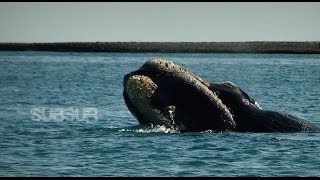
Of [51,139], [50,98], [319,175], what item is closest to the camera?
[319,175]

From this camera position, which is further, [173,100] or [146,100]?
[146,100]

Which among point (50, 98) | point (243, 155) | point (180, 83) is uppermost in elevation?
point (180, 83)

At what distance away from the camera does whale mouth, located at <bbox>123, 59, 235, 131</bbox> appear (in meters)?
22.8

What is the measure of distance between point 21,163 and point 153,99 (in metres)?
4.12

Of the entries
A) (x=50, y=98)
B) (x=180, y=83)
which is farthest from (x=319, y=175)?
(x=50, y=98)

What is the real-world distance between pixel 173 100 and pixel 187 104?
386mm

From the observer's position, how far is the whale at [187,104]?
22.8 meters

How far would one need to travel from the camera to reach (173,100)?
2283cm

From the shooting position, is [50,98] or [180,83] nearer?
[180,83]

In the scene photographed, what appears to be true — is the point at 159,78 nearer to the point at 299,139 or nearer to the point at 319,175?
the point at 299,139

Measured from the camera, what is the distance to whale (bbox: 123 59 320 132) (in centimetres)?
2281

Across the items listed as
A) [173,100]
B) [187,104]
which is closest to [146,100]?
[173,100]

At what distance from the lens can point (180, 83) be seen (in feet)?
75.1

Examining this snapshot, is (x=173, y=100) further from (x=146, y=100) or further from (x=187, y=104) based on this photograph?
(x=146, y=100)
